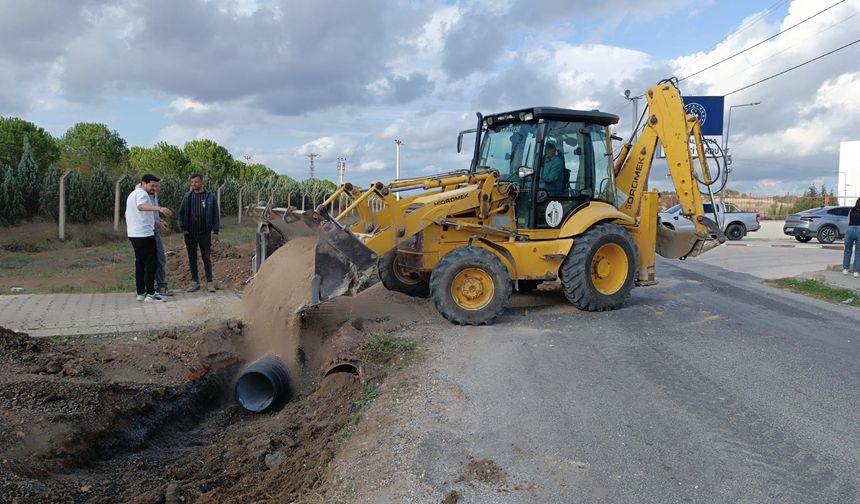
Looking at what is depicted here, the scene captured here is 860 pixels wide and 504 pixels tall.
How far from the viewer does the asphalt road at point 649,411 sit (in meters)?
3.79

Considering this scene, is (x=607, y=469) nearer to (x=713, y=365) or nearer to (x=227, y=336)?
(x=713, y=365)

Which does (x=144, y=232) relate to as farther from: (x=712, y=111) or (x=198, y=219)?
(x=712, y=111)

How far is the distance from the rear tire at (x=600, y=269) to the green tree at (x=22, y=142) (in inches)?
1142

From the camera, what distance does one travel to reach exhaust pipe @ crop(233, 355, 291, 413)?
20.2 ft

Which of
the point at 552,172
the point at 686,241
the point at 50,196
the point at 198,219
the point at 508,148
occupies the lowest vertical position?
the point at 686,241

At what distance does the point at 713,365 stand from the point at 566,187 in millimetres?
3593

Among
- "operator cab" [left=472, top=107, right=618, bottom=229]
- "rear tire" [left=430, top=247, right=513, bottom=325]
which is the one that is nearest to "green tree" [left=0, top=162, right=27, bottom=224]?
"operator cab" [left=472, top=107, right=618, bottom=229]

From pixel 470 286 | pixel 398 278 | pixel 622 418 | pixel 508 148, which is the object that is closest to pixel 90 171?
pixel 398 278

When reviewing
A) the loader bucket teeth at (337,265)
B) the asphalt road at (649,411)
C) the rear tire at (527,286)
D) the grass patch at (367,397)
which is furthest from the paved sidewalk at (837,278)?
the grass patch at (367,397)

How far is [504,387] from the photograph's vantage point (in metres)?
5.47

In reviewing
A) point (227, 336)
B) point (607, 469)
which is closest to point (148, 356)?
point (227, 336)

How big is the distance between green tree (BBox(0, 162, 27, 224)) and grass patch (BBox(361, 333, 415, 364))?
20370mm

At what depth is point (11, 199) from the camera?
22.1 metres

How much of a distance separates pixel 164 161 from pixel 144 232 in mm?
36944
